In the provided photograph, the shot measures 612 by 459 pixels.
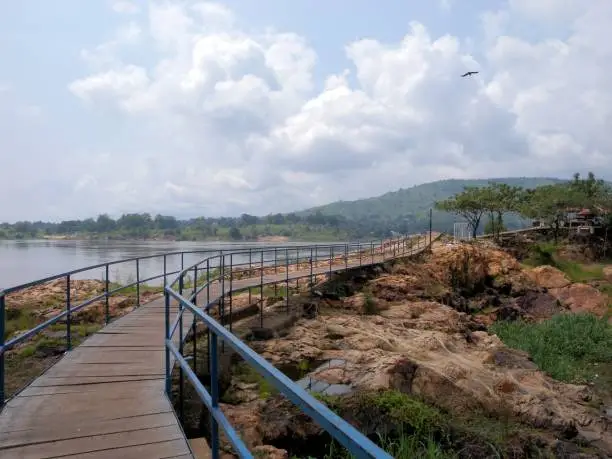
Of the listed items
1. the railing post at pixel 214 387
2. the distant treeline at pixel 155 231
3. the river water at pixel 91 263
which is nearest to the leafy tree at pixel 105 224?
the distant treeline at pixel 155 231

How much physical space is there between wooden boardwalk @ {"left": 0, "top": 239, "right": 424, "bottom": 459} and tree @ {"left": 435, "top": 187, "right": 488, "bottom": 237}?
32519 millimetres

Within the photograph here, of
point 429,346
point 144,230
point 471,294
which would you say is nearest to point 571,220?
point 471,294

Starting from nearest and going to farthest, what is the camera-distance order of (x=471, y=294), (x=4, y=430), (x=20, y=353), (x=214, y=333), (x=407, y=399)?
(x=214, y=333)
(x=4, y=430)
(x=407, y=399)
(x=20, y=353)
(x=471, y=294)

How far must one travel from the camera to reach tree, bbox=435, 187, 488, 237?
3659 centimetres

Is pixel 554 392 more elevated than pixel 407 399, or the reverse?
pixel 407 399

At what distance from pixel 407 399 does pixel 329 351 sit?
14.0 ft

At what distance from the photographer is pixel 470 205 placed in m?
36.8

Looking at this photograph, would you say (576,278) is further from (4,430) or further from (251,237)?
(251,237)

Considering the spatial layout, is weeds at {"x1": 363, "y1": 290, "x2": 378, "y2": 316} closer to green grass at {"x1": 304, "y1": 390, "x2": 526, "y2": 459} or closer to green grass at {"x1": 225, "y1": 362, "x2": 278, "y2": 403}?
green grass at {"x1": 225, "y1": 362, "x2": 278, "y2": 403}

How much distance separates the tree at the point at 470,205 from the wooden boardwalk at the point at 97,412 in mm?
32519

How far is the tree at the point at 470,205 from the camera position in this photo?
36594mm

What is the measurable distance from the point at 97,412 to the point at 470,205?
34838mm

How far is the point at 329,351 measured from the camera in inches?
492

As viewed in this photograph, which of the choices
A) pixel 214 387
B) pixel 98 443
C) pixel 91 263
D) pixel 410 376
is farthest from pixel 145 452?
pixel 91 263
